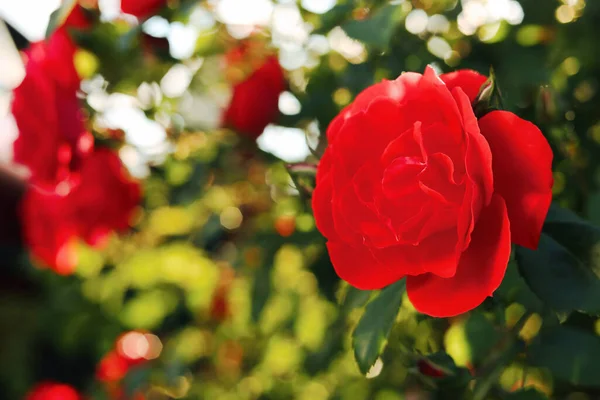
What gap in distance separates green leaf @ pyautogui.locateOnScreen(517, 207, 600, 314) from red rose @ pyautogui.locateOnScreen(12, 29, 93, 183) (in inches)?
21.9

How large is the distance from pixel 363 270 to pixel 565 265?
132 mm

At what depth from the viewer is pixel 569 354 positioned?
44 centimetres

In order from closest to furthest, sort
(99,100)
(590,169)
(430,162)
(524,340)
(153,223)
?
(430,162) → (524,340) → (590,169) → (99,100) → (153,223)

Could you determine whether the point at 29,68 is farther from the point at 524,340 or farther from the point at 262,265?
the point at 524,340

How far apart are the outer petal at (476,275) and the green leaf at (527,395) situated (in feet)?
0.59

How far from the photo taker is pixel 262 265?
0.77 metres

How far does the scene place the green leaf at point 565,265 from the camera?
1.08 feet

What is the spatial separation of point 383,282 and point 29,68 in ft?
1.83

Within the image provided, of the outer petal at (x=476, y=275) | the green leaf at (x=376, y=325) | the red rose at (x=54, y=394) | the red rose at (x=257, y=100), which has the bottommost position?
the red rose at (x=54, y=394)

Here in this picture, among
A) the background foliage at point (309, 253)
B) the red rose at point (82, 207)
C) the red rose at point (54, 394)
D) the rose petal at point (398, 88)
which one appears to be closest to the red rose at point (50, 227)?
the red rose at point (82, 207)

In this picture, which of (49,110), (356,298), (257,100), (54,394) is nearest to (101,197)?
(49,110)

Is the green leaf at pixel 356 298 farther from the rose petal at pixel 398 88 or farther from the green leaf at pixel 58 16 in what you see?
the green leaf at pixel 58 16

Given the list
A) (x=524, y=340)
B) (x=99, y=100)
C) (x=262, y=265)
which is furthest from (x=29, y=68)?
(x=524, y=340)

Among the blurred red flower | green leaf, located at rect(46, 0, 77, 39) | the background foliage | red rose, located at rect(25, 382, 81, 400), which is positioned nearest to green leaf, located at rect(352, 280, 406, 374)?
the background foliage
